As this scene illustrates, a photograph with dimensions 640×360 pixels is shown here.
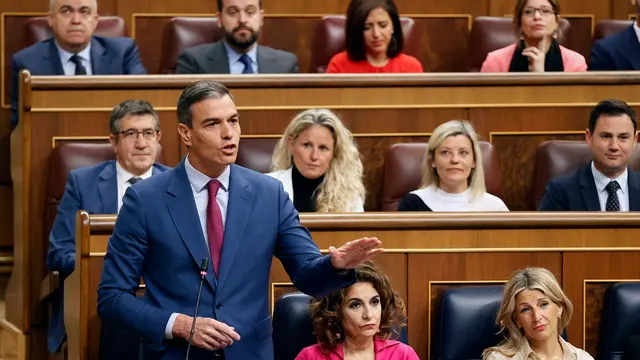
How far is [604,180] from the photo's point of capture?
92.7 inches

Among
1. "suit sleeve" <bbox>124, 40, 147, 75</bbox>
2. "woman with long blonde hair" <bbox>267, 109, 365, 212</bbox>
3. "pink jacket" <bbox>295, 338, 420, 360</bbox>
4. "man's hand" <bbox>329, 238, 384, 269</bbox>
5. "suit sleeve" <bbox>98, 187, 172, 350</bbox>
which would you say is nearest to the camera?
"man's hand" <bbox>329, 238, 384, 269</bbox>

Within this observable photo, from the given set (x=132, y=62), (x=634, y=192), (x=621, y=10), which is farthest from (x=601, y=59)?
(x=132, y=62)

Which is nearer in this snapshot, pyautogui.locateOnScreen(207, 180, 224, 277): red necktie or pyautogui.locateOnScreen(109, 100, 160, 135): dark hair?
pyautogui.locateOnScreen(207, 180, 224, 277): red necktie

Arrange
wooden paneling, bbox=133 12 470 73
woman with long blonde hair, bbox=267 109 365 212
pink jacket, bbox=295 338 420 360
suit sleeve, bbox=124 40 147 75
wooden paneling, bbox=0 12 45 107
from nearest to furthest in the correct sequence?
pink jacket, bbox=295 338 420 360 < woman with long blonde hair, bbox=267 109 365 212 < suit sleeve, bbox=124 40 147 75 < wooden paneling, bbox=0 12 45 107 < wooden paneling, bbox=133 12 470 73

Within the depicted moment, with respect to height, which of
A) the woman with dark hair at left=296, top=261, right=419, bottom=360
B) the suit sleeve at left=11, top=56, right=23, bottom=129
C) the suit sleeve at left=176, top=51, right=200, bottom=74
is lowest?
the woman with dark hair at left=296, top=261, right=419, bottom=360

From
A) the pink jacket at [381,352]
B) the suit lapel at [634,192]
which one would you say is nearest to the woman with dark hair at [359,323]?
the pink jacket at [381,352]

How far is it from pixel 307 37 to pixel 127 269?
1791 mm

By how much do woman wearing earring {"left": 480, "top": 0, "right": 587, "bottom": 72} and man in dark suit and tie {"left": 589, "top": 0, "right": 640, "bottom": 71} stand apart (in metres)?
0.06

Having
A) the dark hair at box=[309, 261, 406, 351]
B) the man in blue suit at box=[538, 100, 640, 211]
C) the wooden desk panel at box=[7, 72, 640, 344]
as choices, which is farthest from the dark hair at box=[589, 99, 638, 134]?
the dark hair at box=[309, 261, 406, 351]

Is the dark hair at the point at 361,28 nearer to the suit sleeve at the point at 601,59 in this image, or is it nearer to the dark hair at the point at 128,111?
the suit sleeve at the point at 601,59

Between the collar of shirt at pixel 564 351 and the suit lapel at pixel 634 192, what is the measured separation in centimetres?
62

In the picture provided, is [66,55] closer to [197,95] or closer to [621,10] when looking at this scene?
[197,95]

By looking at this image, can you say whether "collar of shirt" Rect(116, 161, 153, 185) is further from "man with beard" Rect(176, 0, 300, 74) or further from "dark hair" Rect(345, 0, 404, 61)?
"dark hair" Rect(345, 0, 404, 61)

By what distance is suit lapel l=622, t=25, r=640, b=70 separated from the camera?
2842 mm
